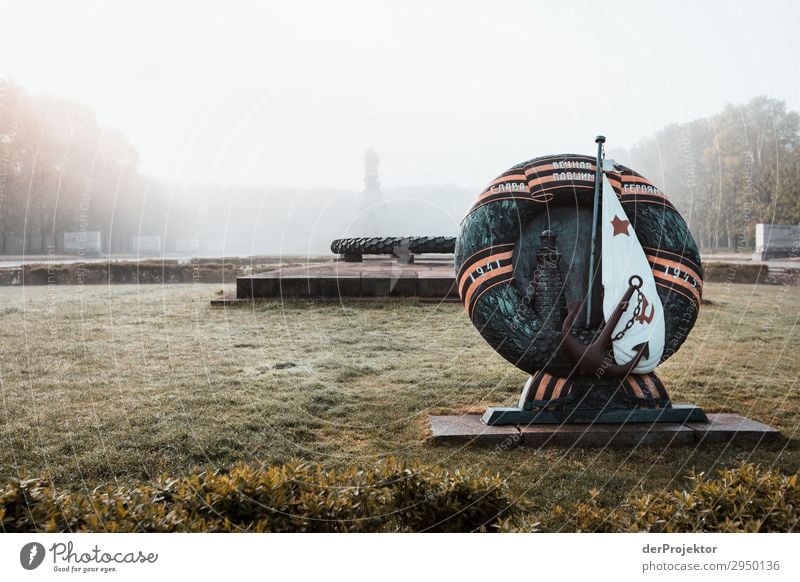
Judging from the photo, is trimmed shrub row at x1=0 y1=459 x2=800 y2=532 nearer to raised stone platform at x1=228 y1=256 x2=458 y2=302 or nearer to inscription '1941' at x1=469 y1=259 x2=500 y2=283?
inscription '1941' at x1=469 y1=259 x2=500 y2=283

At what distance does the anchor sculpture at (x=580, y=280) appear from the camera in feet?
14.3

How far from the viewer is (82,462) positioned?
12.7ft

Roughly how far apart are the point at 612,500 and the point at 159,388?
3.98 metres

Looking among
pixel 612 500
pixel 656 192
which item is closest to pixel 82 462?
pixel 612 500

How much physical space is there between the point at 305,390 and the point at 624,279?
290 centimetres

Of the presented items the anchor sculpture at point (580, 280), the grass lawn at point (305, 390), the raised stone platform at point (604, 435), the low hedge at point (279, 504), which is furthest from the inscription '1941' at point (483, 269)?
the low hedge at point (279, 504)

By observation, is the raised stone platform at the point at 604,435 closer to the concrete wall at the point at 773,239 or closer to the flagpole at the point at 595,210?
the flagpole at the point at 595,210

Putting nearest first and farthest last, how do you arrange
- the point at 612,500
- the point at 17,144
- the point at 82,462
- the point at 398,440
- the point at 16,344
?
the point at 612,500
the point at 82,462
the point at 398,440
the point at 16,344
the point at 17,144

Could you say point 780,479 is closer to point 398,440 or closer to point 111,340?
point 398,440

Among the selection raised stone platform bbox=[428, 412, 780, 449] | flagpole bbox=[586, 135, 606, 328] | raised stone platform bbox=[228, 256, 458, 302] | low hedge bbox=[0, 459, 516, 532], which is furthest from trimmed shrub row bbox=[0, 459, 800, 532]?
raised stone platform bbox=[228, 256, 458, 302]

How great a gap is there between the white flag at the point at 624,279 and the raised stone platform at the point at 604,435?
1.69ft

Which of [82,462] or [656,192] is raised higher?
[656,192]

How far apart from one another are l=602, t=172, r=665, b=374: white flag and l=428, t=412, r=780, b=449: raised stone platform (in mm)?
516

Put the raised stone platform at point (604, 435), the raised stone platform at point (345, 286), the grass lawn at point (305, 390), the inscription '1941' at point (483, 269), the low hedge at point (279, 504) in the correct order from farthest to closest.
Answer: the raised stone platform at point (345, 286) → the inscription '1941' at point (483, 269) → the raised stone platform at point (604, 435) → the grass lawn at point (305, 390) → the low hedge at point (279, 504)
